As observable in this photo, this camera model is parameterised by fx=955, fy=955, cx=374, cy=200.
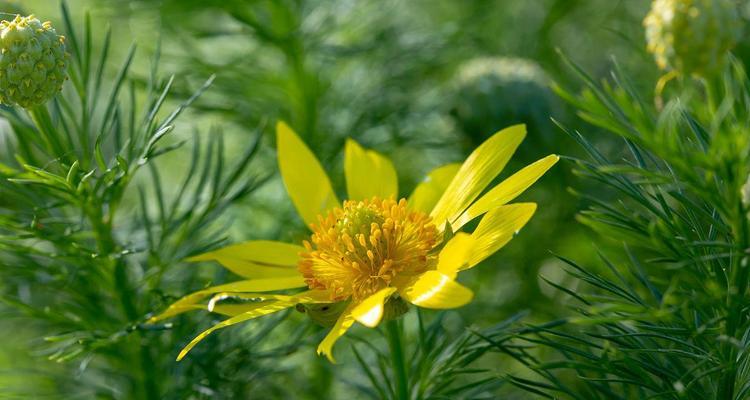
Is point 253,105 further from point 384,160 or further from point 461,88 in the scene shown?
point 384,160

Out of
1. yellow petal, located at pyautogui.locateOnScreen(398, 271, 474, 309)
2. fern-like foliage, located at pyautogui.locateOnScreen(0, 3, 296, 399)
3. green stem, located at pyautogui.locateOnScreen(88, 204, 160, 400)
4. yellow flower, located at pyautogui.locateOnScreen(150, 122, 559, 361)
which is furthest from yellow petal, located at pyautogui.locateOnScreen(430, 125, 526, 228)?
green stem, located at pyautogui.locateOnScreen(88, 204, 160, 400)

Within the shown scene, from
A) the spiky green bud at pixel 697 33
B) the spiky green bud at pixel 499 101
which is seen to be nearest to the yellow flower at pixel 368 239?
the spiky green bud at pixel 697 33

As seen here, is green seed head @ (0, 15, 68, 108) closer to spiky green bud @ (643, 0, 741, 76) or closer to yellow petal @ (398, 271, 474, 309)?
yellow petal @ (398, 271, 474, 309)

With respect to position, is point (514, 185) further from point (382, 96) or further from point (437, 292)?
point (382, 96)

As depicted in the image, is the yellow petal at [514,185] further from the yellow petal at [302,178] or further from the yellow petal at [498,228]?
the yellow petal at [302,178]

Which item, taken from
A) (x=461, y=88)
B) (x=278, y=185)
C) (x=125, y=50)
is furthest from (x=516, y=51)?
(x=125, y=50)

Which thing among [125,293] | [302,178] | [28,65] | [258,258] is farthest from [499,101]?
[28,65]
